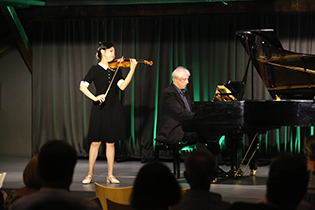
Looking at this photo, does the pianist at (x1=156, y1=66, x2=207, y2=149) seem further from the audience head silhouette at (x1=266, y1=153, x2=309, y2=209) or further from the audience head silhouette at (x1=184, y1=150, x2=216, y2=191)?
the audience head silhouette at (x1=266, y1=153, x2=309, y2=209)

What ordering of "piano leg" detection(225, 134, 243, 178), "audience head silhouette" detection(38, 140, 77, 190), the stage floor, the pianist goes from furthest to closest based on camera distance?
"piano leg" detection(225, 134, 243, 178), the pianist, the stage floor, "audience head silhouette" detection(38, 140, 77, 190)

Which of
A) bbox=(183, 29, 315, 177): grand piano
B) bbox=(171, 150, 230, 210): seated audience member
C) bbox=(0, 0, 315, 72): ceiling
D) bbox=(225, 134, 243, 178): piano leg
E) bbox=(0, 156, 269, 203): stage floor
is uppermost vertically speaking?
bbox=(0, 0, 315, 72): ceiling

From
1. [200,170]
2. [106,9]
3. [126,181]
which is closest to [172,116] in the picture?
[126,181]

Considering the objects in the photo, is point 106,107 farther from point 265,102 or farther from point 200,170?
point 200,170

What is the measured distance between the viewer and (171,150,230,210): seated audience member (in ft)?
6.17

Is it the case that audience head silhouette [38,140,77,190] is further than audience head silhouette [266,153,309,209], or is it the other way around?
audience head silhouette [38,140,77,190]

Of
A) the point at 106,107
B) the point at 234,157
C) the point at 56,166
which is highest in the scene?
the point at 106,107

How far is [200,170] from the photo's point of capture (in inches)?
77.2

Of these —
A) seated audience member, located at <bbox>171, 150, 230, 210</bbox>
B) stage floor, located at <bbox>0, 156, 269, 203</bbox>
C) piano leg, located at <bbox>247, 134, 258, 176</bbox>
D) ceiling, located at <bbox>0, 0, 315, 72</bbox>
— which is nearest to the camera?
seated audience member, located at <bbox>171, 150, 230, 210</bbox>

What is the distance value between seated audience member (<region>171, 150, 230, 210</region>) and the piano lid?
2.91 meters

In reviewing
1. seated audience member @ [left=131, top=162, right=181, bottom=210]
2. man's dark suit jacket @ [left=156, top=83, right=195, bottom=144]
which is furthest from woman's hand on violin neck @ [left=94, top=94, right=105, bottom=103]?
seated audience member @ [left=131, top=162, right=181, bottom=210]

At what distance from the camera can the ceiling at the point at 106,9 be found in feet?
21.5

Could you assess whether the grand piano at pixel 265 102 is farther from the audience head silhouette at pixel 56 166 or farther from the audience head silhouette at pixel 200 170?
the audience head silhouette at pixel 56 166

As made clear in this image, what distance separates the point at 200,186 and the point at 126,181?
10.7ft
